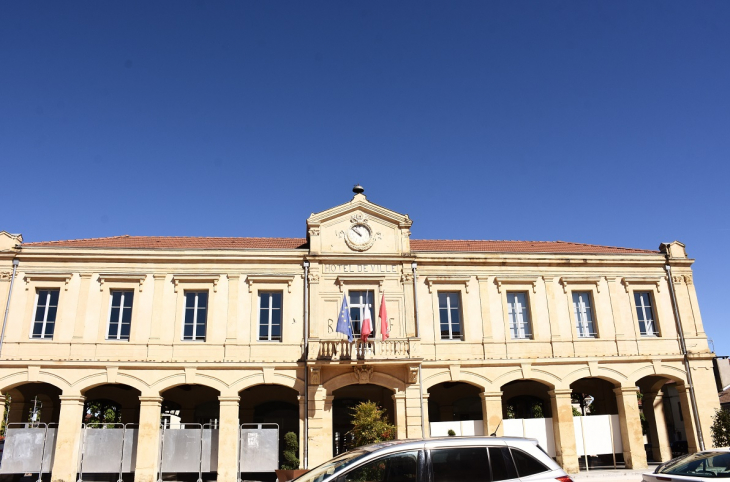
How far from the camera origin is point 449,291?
73.4 ft

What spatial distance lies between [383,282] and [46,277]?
39.7 ft

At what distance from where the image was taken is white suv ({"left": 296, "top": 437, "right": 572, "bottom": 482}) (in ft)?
23.5

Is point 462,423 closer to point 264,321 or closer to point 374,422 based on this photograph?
point 374,422

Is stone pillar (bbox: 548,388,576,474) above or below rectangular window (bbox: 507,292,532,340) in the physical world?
below

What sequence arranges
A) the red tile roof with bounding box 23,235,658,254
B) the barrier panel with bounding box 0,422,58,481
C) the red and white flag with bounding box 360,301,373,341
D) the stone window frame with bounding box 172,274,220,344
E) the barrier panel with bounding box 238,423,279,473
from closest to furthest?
the barrier panel with bounding box 0,422,58,481 < the barrier panel with bounding box 238,423,279,473 < the red and white flag with bounding box 360,301,373,341 < the stone window frame with bounding box 172,274,220,344 < the red tile roof with bounding box 23,235,658,254

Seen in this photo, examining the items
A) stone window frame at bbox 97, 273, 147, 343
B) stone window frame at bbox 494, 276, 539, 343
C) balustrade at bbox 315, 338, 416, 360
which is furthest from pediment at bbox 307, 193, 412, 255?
stone window frame at bbox 97, 273, 147, 343

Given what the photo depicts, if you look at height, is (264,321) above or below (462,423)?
above

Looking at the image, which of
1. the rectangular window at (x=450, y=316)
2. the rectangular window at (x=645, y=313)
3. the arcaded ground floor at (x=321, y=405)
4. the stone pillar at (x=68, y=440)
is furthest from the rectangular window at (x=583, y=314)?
the stone pillar at (x=68, y=440)

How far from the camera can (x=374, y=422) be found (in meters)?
18.9

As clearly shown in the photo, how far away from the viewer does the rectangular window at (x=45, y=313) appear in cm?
2038

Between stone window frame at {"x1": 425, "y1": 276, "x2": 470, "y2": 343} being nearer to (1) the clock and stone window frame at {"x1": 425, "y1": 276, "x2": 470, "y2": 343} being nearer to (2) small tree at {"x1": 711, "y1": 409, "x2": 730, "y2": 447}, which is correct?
(1) the clock

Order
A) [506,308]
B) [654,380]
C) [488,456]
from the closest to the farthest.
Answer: [488,456] < [506,308] < [654,380]

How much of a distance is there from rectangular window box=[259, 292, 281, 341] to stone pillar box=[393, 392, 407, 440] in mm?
4730

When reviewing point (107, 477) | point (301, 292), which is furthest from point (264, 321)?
point (107, 477)
